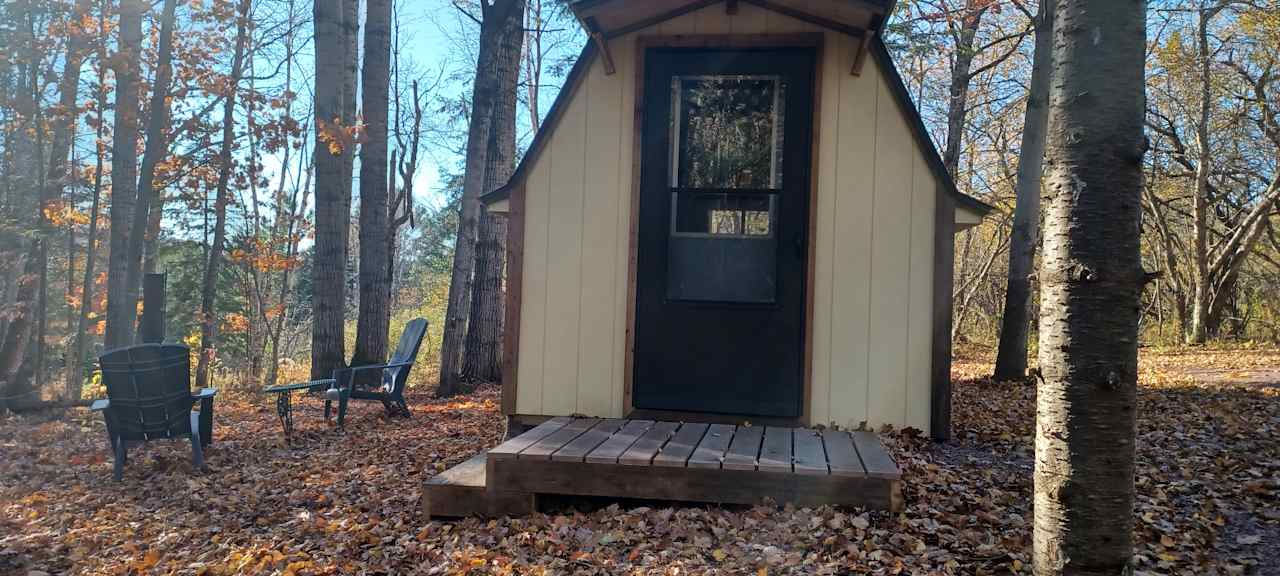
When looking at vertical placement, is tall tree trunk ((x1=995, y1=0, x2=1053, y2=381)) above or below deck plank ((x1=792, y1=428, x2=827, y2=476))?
above

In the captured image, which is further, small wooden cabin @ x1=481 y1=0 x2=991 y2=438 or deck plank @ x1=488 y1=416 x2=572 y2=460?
small wooden cabin @ x1=481 y1=0 x2=991 y2=438

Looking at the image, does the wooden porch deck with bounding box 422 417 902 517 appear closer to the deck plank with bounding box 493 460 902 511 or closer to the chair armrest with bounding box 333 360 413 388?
the deck plank with bounding box 493 460 902 511

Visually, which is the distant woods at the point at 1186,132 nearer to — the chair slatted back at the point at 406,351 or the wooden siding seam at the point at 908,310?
the wooden siding seam at the point at 908,310

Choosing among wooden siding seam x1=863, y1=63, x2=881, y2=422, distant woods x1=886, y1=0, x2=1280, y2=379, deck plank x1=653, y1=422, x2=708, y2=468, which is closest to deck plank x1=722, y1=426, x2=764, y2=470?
deck plank x1=653, y1=422, x2=708, y2=468

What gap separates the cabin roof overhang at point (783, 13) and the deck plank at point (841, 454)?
1.85m

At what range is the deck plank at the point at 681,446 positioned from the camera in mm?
3906

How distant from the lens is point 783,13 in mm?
5336

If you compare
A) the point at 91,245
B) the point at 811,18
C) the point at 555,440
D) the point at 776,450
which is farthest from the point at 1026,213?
the point at 91,245

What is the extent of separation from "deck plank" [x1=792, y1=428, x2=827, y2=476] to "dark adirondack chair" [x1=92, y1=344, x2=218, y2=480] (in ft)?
15.0

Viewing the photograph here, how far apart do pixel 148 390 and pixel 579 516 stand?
13.0ft

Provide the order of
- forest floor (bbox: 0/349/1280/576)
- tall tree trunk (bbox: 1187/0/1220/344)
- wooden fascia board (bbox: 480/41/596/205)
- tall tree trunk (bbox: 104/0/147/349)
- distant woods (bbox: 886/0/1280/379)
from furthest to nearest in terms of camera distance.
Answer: tall tree trunk (bbox: 1187/0/1220/344), distant woods (bbox: 886/0/1280/379), tall tree trunk (bbox: 104/0/147/349), wooden fascia board (bbox: 480/41/596/205), forest floor (bbox: 0/349/1280/576)

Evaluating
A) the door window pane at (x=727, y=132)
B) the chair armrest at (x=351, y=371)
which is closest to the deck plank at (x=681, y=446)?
the door window pane at (x=727, y=132)

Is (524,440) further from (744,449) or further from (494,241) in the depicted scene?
(494,241)

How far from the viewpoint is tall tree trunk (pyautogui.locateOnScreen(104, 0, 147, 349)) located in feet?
35.1
